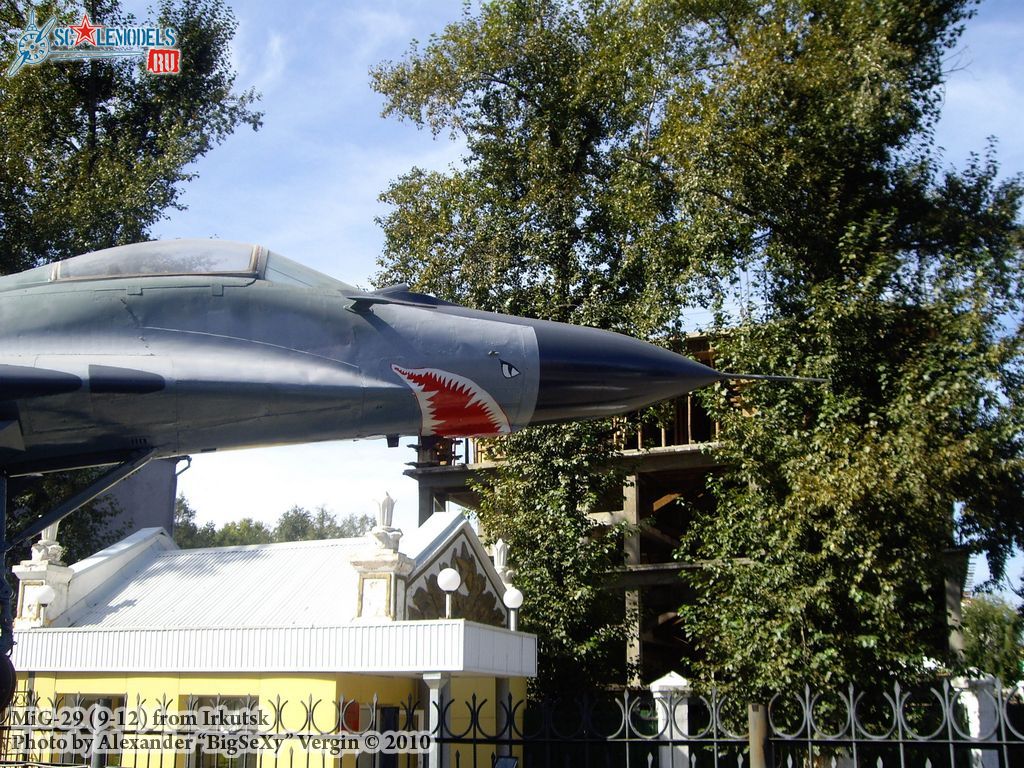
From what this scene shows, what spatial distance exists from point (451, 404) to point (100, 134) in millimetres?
26240

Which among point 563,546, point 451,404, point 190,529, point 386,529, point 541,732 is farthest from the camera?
point 190,529

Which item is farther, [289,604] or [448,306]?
[289,604]

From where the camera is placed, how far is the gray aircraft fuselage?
18.9ft

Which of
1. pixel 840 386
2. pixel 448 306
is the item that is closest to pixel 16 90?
pixel 840 386

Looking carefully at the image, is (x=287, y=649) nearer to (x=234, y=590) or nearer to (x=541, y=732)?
(x=234, y=590)

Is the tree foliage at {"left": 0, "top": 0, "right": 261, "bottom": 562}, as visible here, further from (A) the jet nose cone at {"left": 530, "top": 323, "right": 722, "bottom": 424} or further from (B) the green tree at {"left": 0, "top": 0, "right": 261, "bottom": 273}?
(A) the jet nose cone at {"left": 530, "top": 323, "right": 722, "bottom": 424}

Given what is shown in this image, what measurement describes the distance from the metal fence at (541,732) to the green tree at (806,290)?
144 centimetres

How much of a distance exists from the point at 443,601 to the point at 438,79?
13.2m

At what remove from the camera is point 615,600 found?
73.5 ft

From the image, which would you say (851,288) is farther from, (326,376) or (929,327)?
(326,376)

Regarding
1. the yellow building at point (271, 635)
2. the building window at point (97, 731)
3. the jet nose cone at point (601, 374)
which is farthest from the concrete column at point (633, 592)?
the jet nose cone at point (601, 374)

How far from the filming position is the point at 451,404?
5895 mm

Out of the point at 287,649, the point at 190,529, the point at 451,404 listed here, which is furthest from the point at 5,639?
the point at 190,529

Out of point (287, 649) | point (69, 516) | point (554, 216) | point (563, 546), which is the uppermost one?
point (554, 216)
